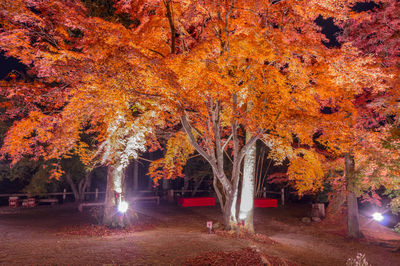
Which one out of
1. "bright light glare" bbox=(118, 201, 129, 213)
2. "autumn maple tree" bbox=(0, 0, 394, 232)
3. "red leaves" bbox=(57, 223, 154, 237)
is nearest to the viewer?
"autumn maple tree" bbox=(0, 0, 394, 232)

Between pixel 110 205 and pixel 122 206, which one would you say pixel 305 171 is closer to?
pixel 122 206

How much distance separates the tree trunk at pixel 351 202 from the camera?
38.1ft

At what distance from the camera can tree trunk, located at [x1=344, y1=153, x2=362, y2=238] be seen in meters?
11.6

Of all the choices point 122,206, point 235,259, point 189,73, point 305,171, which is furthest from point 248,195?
point 189,73

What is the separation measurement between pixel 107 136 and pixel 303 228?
10787mm

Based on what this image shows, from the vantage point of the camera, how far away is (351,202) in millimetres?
11969

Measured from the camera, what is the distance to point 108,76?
23.2 feet

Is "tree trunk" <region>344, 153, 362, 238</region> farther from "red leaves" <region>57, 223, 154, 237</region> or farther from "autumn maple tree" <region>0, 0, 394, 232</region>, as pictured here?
"red leaves" <region>57, 223, 154, 237</region>

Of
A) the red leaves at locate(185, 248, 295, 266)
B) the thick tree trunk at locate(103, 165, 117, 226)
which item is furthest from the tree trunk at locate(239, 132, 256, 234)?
the thick tree trunk at locate(103, 165, 117, 226)

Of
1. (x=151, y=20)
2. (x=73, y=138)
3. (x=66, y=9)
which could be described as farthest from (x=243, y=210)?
(x=66, y=9)

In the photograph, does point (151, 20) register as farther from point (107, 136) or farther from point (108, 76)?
point (107, 136)

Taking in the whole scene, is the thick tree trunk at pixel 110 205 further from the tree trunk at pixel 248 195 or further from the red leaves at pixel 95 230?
the tree trunk at pixel 248 195

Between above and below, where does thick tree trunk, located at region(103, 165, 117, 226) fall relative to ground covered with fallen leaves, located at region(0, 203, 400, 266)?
above

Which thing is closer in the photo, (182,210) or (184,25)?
(184,25)
